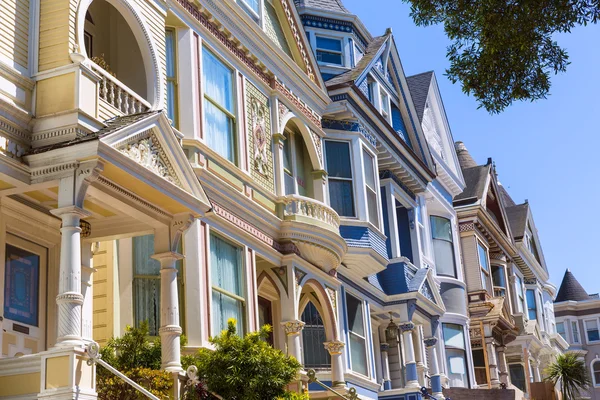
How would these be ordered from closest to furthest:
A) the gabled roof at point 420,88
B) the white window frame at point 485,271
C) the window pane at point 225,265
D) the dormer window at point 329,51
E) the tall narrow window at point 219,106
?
the window pane at point 225,265 → the tall narrow window at point 219,106 → the dormer window at point 329,51 → the gabled roof at point 420,88 → the white window frame at point 485,271

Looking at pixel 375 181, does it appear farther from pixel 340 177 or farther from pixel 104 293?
pixel 104 293

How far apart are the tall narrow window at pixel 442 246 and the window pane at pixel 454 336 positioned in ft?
6.17

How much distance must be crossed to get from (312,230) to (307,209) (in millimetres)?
617

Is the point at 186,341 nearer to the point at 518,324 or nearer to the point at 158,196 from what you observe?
the point at 158,196

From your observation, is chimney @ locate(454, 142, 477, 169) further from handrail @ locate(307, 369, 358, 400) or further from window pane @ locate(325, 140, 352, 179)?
handrail @ locate(307, 369, 358, 400)

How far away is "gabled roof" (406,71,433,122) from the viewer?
38.9 metres

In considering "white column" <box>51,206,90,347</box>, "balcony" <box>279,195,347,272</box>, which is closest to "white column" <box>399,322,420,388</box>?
"balcony" <box>279,195,347,272</box>

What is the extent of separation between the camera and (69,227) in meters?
13.2

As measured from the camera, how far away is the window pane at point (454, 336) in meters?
35.0

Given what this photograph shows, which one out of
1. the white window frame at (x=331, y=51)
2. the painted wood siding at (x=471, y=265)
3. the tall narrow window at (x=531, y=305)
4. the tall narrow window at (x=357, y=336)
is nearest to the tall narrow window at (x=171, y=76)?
the tall narrow window at (x=357, y=336)

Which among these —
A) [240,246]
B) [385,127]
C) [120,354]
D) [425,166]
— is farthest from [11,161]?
[425,166]

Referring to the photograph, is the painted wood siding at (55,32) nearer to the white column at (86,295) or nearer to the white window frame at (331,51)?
the white column at (86,295)

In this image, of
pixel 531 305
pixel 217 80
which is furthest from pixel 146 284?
pixel 531 305

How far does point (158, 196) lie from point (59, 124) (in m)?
1.93
